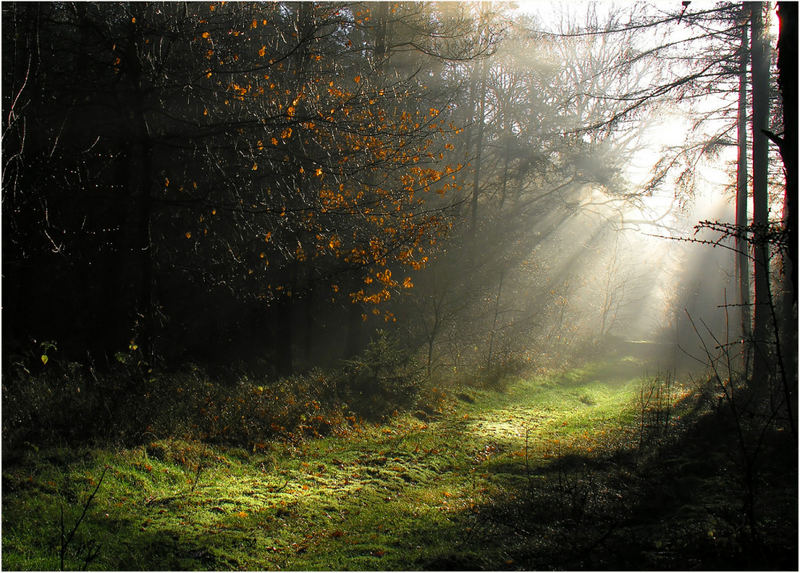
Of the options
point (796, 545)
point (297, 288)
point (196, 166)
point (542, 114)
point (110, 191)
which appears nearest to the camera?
point (796, 545)

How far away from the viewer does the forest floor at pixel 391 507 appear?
4.07m

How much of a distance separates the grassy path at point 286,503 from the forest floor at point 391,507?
0.7 inches

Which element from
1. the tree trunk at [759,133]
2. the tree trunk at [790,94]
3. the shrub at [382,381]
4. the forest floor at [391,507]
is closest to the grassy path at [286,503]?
the forest floor at [391,507]

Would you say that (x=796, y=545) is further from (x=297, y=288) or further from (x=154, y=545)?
(x=297, y=288)

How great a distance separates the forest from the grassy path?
0.03 metres

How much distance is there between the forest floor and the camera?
407 centimetres

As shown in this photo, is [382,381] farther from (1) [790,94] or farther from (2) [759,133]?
(2) [759,133]

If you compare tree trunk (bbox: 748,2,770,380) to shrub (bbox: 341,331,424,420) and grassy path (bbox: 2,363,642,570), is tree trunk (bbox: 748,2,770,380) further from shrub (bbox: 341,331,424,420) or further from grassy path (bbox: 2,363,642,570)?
shrub (bbox: 341,331,424,420)

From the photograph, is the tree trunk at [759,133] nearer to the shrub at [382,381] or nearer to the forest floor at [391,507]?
the forest floor at [391,507]

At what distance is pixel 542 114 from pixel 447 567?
68.5 feet

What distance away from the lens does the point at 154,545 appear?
4.22 metres

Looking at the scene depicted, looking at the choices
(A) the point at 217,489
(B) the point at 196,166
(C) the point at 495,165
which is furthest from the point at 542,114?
(A) the point at 217,489

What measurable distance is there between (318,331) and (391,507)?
11.4m

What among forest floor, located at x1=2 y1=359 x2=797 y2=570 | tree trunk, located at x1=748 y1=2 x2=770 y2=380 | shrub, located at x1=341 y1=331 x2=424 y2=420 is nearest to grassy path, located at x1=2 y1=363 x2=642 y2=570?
forest floor, located at x1=2 y1=359 x2=797 y2=570
